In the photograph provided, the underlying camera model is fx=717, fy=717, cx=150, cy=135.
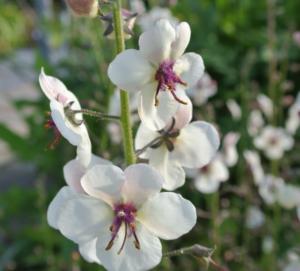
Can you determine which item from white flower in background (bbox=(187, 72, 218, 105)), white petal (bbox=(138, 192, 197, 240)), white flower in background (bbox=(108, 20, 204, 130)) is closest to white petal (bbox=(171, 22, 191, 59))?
white flower in background (bbox=(108, 20, 204, 130))

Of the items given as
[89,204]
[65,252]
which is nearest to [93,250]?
[89,204]

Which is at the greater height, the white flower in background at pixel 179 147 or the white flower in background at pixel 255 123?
the white flower in background at pixel 179 147

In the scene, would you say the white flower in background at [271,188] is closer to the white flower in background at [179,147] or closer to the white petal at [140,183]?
the white flower in background at [179,147]

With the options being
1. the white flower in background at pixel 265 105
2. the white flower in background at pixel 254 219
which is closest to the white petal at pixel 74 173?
the white flower in background at pixel 254 219

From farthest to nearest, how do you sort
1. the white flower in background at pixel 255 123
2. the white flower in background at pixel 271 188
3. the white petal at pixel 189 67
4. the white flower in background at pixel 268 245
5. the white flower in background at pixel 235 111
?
1. the white flower in background at pixel 235 111
2. the white flower in background at pixel 255 123
3. the white flower in background at pixel 268 245
4. the white flower in background at pixel 271 188
5. the white petal at pixel 189 67

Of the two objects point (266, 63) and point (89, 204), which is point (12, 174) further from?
point (89, 204)

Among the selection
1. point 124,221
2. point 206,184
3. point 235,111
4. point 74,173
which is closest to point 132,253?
point 124,221

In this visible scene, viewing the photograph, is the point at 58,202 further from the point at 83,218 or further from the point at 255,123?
the point at 255,123
